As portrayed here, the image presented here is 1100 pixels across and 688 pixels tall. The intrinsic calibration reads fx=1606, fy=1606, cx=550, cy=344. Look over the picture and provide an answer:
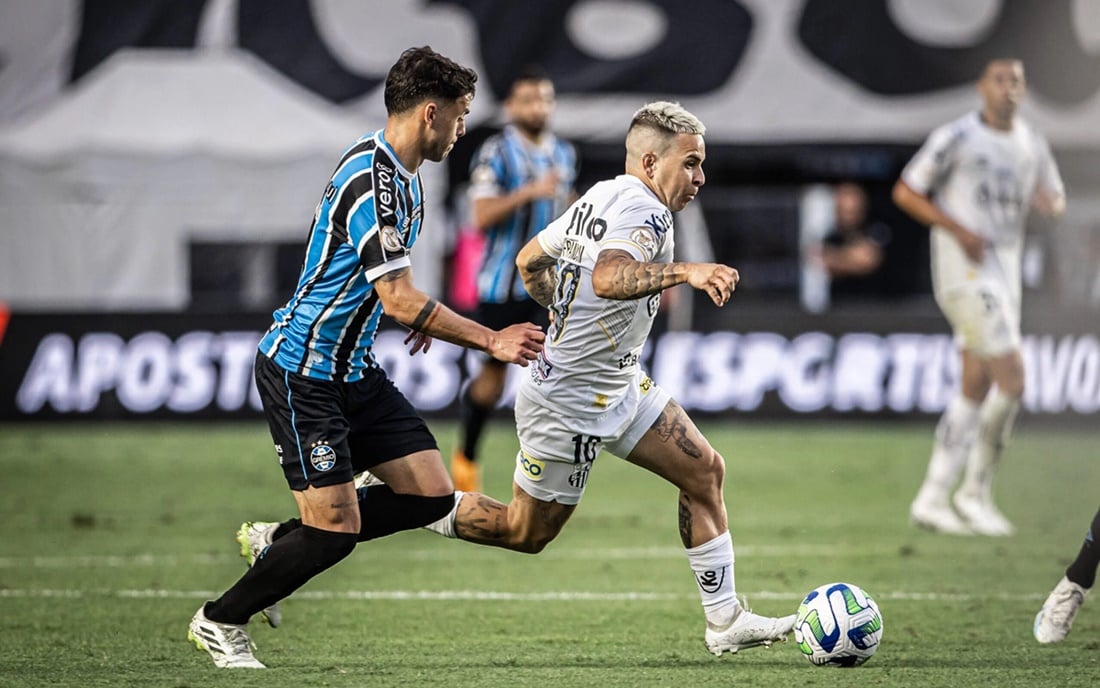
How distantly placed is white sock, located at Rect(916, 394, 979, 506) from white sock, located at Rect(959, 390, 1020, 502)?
8 cm

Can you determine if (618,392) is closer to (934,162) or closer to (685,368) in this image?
(934,162)

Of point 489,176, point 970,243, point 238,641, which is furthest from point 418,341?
point 970,243

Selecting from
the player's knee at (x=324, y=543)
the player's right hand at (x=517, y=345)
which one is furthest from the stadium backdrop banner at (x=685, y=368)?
the player's right hand at (x=517, y=345)

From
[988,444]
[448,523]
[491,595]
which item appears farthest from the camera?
[988,444]

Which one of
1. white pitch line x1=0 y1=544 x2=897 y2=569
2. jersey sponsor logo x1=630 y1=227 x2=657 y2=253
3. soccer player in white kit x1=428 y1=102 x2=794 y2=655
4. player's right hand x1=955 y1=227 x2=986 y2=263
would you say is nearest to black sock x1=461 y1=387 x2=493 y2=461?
white pitch line x1=0 y1=544 x2=897 y2=569

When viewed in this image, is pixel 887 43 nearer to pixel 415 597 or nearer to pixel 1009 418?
pixel 1009 418

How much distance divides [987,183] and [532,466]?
5.24 m

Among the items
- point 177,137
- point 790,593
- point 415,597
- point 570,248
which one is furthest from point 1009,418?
point 177,137

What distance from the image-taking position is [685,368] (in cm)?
1574

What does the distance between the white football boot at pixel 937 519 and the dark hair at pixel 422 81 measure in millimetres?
5451

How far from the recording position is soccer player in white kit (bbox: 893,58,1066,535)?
1028 centimetres

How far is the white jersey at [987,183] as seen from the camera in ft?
34.3

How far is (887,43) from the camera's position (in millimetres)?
18547

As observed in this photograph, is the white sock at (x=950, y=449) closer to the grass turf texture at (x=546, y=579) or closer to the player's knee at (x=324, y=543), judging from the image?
the grass turf texture at (x=546, y=579)
